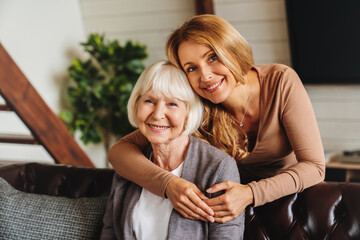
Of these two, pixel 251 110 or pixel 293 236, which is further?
pixel 251 110

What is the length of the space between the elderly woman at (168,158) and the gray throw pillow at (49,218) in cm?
12

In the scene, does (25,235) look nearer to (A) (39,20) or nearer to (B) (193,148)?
(B) (193,148)

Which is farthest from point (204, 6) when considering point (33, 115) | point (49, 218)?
point (49, 218)

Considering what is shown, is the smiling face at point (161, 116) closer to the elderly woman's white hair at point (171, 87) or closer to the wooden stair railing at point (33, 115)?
the elderly woman's white hair at point (171, 87)

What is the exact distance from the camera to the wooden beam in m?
3.29

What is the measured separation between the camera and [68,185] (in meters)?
1.92

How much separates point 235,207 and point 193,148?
30 centimetres

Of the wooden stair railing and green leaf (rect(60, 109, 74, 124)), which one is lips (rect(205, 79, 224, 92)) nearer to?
the wooden stair railing

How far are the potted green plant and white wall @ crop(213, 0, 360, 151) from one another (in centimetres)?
→ 96

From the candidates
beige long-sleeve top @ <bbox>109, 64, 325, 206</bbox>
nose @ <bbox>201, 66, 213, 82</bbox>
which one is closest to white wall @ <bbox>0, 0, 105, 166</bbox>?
beige long-sleeve top @ <bbox>109, 64, 325, 206</bbox>

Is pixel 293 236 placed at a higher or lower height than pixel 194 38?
lower

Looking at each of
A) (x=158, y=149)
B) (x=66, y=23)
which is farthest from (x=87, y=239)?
(x=66, y=23)

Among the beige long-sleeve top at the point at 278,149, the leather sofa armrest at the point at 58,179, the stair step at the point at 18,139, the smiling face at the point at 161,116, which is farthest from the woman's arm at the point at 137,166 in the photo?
the stair step at the point at 18,139

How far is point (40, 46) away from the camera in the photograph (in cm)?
355
